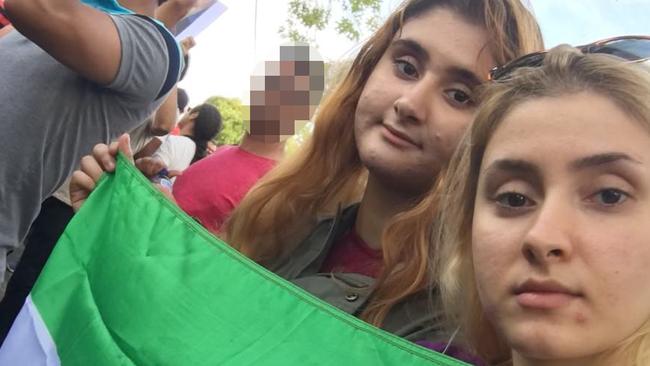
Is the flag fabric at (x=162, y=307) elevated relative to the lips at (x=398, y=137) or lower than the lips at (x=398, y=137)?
lower

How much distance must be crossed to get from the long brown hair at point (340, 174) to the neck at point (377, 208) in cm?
9

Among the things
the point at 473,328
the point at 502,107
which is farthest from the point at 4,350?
the point at 502,107

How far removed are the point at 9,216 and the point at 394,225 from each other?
0.87 metres

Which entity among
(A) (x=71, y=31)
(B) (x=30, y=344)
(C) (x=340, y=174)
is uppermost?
(A) (x=71, y=31)

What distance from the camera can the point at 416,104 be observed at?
1.34m

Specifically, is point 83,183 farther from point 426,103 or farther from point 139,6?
point 426,103

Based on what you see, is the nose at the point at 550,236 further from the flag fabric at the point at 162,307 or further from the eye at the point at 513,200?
the flag fabric at the point at 162,307

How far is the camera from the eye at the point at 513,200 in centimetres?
94

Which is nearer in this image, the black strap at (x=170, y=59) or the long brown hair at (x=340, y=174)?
the long brown hair at (x=340, y=174)

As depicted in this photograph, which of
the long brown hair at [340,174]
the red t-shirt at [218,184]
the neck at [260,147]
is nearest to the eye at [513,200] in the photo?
the long brown hair at [340,174]

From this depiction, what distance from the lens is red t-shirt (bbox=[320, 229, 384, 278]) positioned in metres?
1.45

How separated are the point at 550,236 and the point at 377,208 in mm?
669

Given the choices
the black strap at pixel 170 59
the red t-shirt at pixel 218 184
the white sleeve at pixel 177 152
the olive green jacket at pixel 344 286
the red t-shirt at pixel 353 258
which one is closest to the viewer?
the olive green jacket at pixel 344 286

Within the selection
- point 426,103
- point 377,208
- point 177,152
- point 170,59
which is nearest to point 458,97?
point 426,103
